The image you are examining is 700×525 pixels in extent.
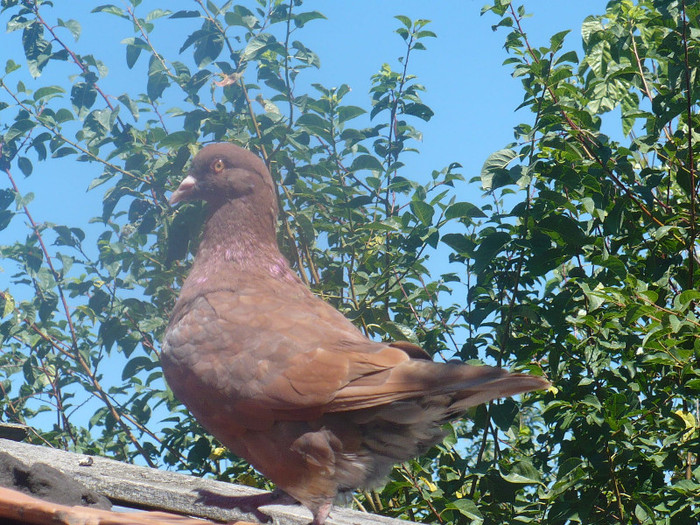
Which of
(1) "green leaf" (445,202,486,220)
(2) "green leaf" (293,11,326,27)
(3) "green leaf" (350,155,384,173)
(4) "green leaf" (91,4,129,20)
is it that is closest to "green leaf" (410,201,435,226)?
(1) "green leaf" (445,202,486,220)

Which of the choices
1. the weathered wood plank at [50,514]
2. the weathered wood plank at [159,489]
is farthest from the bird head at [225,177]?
the weathered wood plank at [50,514]

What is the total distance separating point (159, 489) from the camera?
245 cm

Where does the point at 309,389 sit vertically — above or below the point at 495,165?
below

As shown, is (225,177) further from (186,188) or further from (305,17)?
(305,17)

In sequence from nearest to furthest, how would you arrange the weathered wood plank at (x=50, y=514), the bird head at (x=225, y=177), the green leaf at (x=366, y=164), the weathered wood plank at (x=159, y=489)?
1. the weathered wood plank at (x=50, y=514)
2. the weathered wood plank at (x=159, y=489)
3. the bird head at (x=225, y=177)
4. the green leaf at (x=366, y=164)

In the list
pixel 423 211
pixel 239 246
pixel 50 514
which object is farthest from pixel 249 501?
Answer: pixel 423 211

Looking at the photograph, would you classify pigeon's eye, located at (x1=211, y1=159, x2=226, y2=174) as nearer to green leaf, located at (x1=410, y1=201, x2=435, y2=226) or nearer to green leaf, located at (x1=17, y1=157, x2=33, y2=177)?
green leaf, located at (x1=410, y1=201, x2=435, y2=226)

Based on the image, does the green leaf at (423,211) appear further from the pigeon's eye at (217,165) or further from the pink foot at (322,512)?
the pink foot at (322,512)

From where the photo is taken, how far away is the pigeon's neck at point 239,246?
2812 mm

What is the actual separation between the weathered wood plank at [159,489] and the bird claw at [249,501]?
1 centimetres

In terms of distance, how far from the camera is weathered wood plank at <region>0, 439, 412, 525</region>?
7.93ft

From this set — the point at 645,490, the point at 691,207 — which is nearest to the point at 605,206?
the point at 691,207

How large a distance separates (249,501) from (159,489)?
0.29 m

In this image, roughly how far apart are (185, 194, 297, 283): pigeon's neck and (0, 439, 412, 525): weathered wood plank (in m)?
0.70
